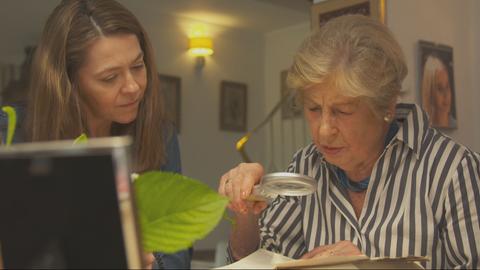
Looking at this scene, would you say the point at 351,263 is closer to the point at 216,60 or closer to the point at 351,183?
the point at 351,183

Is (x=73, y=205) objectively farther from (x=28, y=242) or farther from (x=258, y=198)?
(x=258, y=198)

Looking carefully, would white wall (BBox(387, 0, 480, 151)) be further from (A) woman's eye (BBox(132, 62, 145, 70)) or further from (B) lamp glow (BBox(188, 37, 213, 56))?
(B) lamp glow (BBox(188, 37, 213, 56))

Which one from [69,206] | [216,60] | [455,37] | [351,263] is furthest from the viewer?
[216,60]

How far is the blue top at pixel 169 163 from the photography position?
0.83 meters

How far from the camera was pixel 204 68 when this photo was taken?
5.43 meters

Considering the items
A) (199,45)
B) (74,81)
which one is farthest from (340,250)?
(199,45)

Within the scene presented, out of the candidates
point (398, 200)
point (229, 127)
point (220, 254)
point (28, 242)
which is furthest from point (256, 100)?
point (28, 242)

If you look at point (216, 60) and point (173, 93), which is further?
point (216, 60)

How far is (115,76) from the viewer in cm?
124

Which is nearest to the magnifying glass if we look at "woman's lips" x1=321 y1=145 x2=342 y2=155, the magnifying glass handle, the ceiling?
the magnifying glass handle

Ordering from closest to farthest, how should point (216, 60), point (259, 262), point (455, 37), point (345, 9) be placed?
1. point (259, 262)
2. point (345, 9)
3. point (455, 37)
4. point (216, 60)

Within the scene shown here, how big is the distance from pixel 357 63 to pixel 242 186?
1.02 ft

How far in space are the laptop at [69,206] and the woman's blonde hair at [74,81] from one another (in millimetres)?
717

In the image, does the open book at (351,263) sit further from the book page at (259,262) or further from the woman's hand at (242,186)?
the woman's hand at (242,186)
